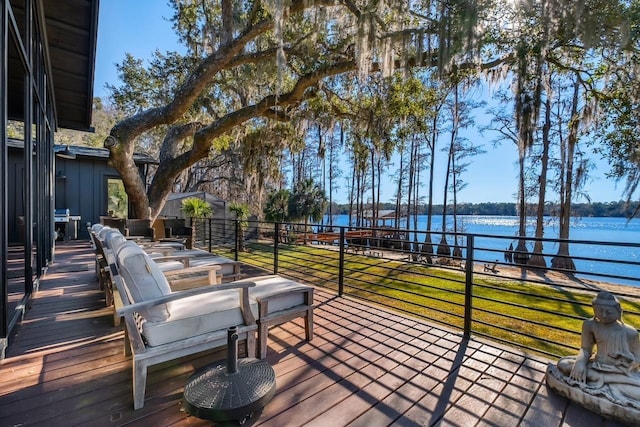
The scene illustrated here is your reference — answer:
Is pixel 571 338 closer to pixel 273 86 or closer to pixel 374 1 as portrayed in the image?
→ pixel 374 1

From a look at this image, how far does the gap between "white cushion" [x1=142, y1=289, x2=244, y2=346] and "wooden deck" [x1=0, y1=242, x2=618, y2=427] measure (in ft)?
1.13

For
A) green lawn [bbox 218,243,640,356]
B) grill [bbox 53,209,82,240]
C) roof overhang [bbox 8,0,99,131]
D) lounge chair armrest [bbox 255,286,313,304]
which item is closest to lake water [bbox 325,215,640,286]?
green lawn [bbox 218,243,640,356]

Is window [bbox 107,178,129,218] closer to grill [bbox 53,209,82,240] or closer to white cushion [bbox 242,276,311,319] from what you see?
grill [bbox 53,209,82,240]

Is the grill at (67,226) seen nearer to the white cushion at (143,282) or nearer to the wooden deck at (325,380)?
the wooden deck at (325,380)

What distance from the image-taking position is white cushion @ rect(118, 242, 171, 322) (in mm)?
1794

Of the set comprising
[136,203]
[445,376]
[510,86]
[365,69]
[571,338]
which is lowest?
[571,338]

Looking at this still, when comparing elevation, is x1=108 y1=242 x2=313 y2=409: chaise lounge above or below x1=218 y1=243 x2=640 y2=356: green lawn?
above

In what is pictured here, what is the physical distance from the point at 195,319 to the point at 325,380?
90 centimetres

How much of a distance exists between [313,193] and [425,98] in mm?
7766

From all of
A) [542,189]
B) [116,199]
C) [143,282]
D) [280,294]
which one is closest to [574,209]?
[542,189]

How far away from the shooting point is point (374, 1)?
4.68m

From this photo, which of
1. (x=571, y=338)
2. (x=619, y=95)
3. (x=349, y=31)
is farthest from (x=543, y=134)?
(x=571, y=338)

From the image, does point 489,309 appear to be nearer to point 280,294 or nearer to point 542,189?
point 280,294

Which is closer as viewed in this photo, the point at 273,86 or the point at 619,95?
the point at 619,95
